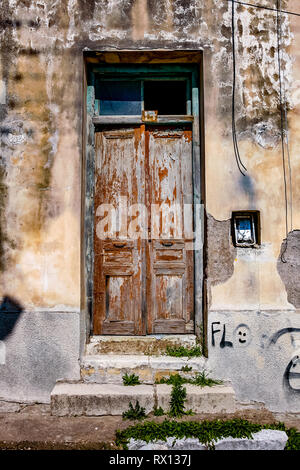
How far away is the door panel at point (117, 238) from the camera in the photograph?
4.31 metres

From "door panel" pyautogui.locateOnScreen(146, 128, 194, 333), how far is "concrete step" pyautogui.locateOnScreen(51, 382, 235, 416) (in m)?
0.77

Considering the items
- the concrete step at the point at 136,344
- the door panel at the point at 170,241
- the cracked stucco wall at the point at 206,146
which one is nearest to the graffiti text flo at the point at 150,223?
the door panel at the point at 170,241

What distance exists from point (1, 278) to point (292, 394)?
126 inches

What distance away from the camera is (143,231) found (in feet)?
14.3

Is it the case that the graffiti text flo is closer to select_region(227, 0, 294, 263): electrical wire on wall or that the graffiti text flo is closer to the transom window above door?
select_region(227, 0, 294, 263): electrical wire on wall

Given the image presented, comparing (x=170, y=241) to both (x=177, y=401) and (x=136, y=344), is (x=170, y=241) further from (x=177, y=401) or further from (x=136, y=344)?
(x=177, y=401)

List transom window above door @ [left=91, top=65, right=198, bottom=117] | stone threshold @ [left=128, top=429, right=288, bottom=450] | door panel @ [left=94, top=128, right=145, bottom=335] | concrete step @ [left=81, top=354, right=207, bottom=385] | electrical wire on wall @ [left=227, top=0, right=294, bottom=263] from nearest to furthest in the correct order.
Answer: stone threshold @ [left=128, top=429, right=288, bottom=450], concrete step @ [left=81, top=354, right=207, bottom=385], electrical wire on wall @ [left=227, top=0, right=294, bottom=263], door panel @ [left=94, top=128, right=145, bottom=335], transom window above door @ [left=91, top=65, right=198, bottom=117]

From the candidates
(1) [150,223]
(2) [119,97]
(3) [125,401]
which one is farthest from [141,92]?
(3) [125,401]

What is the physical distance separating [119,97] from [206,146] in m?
1.21

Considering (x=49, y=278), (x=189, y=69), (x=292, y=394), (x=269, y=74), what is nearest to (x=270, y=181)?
(x=269, y=74)

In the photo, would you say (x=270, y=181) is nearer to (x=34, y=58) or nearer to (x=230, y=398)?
(x=230, y=398)

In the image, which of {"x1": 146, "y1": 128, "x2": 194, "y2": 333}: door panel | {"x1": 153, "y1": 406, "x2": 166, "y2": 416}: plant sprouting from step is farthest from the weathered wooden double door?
{"x1": 153, "y1": 406, "x2": 166, "y2": 416}: plant sprouting from step

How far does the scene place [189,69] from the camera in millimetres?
4418

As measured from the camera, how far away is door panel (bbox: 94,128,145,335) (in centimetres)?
431
